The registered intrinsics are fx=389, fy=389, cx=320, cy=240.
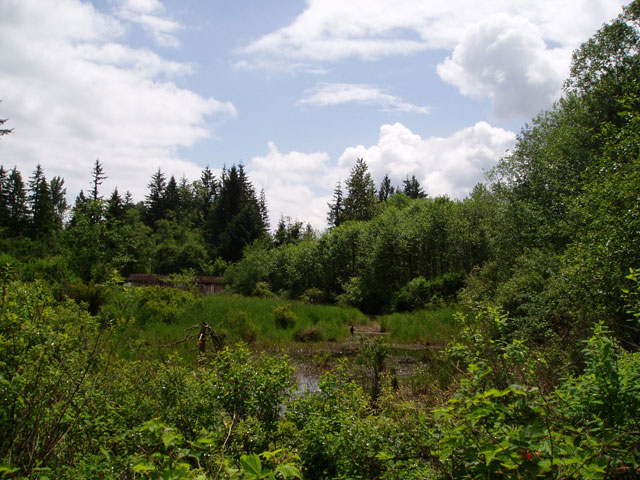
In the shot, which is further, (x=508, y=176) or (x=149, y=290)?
(x=508, y=176)

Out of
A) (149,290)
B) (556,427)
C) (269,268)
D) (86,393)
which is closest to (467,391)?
(556,427)

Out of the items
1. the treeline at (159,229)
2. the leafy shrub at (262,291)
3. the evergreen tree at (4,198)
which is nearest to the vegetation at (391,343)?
the leafy shrub at (262,291)

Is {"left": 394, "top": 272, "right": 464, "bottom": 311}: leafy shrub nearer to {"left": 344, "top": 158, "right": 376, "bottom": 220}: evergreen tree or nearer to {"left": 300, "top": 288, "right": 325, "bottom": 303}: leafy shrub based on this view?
{"left": 300, "top": 288, "right": 325, "bottom": 303}: leafy shrub

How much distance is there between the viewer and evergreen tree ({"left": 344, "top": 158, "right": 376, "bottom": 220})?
48406 mm

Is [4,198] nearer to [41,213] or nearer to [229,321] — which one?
[41,213]

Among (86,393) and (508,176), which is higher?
(508,176)

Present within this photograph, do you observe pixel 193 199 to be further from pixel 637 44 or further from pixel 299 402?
pixel 299 402

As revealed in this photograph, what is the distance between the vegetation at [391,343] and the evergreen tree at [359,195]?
16832 millimetres

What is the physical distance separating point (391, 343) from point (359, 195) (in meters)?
36.1

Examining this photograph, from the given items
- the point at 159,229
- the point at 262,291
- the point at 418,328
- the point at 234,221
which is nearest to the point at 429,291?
the point at 418,328

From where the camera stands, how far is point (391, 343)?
14664mm

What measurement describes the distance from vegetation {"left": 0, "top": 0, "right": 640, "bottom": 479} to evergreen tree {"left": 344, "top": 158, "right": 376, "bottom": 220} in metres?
16.8

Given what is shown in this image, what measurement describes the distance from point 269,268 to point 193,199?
47195mm

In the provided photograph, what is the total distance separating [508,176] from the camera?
17.3m
